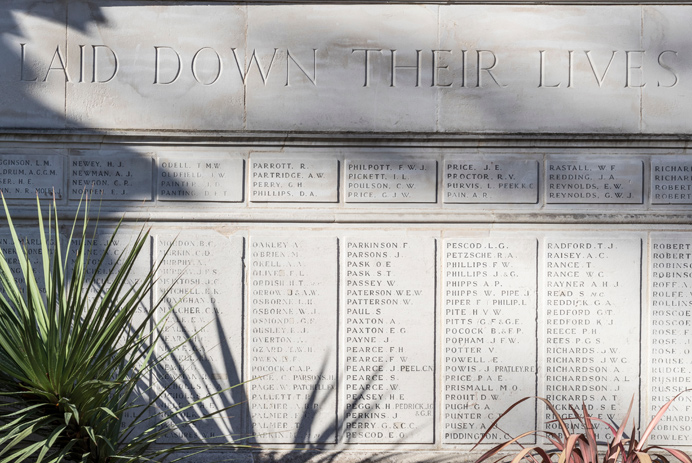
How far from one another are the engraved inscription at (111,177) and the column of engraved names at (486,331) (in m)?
2.54

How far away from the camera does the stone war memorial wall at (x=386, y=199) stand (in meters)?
4.63

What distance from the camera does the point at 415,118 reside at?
4.67 metres

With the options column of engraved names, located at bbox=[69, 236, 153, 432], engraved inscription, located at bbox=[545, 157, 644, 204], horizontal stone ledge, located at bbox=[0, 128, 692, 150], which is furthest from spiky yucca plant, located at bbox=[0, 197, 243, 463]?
engraved inscription, located at bbox=[545, 157, 644, 204]

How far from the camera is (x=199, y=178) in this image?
183 inches

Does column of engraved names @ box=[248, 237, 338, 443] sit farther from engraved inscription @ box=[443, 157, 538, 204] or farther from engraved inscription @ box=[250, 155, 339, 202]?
engraved inscription @ box=[443, 157, 538, 204]

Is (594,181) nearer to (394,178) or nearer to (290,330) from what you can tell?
(394,178)

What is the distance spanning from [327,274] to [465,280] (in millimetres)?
1121

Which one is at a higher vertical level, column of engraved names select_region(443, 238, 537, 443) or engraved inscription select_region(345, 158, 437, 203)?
engraved inscription select_region(345, 158, 437, 203)

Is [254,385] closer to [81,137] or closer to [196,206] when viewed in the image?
[196,206]

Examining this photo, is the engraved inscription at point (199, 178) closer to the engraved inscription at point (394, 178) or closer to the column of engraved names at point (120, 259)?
the column of engraved names at point (120, 259)

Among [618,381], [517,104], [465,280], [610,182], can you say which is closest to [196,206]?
[465,280]

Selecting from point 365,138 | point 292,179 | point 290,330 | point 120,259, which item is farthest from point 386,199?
point 120,259

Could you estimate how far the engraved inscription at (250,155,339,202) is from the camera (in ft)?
15.3

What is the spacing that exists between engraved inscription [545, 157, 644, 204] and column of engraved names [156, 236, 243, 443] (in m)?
2.63
